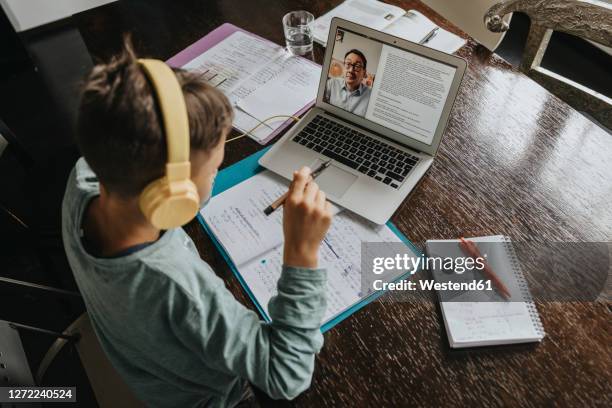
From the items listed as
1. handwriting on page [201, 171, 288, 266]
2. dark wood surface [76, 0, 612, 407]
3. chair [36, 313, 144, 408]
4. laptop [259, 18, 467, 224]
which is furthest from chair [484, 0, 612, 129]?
chair [36, 313, 144, 408]

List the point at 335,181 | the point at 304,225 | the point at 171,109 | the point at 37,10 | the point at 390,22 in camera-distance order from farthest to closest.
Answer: the point at 37,10 < the point at 390,22 < the point at 335,181 < the point at 304,225 < the point at 171,109

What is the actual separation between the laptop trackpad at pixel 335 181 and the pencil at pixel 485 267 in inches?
10.0

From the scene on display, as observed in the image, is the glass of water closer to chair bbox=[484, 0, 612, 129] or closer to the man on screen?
the man on screen

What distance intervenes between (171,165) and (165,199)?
0.05m

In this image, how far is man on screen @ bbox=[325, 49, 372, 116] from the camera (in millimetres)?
953

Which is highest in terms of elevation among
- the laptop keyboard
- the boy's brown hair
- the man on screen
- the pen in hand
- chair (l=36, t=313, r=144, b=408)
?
the boy's brown hair

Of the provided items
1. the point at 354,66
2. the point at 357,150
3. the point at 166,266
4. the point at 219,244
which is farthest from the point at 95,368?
the point at 354,66

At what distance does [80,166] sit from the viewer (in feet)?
2.39

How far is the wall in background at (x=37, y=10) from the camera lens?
8.96 ft

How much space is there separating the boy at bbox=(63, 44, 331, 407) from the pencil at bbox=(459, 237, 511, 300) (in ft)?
0.95

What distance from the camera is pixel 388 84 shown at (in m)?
0.93

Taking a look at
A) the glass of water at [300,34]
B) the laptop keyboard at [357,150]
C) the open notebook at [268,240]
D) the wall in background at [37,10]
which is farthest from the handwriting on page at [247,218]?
the wall in background at [37,10]

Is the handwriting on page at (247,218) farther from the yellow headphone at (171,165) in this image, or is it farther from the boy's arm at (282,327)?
the yellow headphone at (171,165)

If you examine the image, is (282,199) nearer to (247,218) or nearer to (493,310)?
(247,218)
